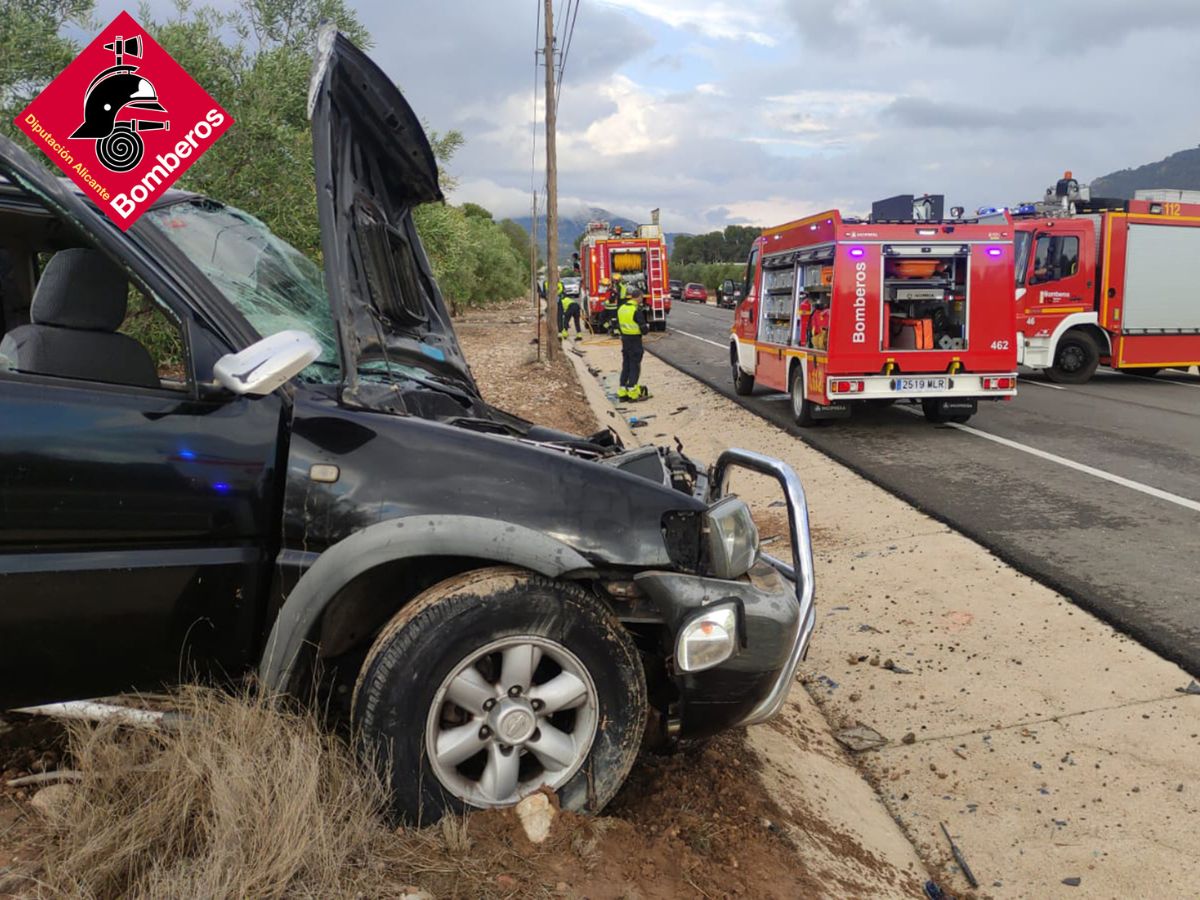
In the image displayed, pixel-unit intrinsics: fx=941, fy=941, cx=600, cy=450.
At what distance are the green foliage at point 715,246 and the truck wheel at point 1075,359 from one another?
96.2m

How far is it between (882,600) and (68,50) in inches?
323

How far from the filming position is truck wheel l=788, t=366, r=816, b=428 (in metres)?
12.1

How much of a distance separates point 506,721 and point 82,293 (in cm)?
170

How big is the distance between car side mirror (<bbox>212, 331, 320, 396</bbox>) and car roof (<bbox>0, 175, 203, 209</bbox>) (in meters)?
0.82

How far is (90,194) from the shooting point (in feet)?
9.07

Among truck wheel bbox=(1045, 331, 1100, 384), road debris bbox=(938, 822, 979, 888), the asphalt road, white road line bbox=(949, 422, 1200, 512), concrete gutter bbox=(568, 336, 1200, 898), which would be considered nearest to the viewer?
road debris bbox=(938, 822, 979, 888)

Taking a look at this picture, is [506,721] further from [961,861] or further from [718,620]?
[961,861]

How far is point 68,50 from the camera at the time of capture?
829 cm

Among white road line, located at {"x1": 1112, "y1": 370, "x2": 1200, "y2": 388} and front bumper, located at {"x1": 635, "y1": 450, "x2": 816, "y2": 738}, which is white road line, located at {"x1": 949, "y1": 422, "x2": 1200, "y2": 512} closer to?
front bumper, located at {"x1": 635, "y1": 450, "x2": 816, "y2": 738}

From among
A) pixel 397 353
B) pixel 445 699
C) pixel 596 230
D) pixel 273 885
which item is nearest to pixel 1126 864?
pixel 445 699

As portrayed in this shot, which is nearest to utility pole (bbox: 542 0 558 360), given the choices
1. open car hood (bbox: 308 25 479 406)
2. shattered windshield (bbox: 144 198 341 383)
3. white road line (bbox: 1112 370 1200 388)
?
white road line (bbox: 1112 370 1200 388)

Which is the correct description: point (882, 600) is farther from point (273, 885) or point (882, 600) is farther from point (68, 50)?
point (68, 50)

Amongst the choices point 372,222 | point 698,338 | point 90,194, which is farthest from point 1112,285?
point 90,194

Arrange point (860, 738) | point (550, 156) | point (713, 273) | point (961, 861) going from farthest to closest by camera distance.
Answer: point (713, 273) → point (550, 156) → point (860, 738) → point (961, 861)
